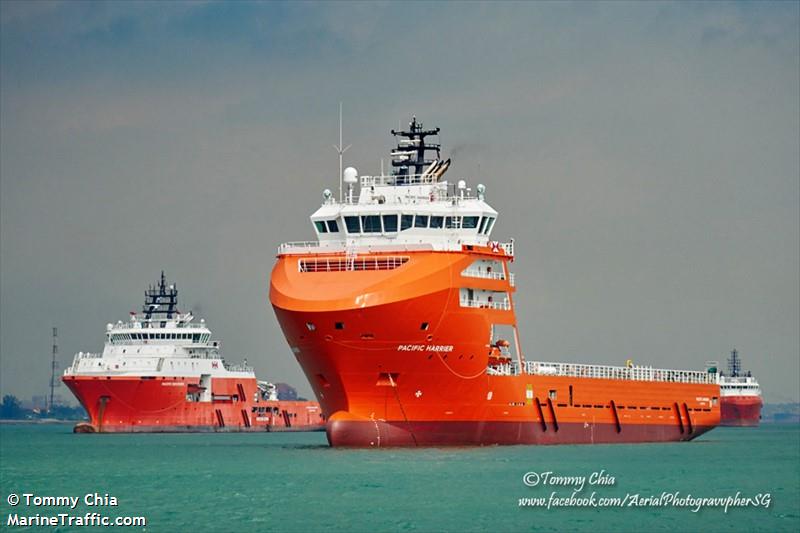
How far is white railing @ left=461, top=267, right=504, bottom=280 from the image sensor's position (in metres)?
59.6

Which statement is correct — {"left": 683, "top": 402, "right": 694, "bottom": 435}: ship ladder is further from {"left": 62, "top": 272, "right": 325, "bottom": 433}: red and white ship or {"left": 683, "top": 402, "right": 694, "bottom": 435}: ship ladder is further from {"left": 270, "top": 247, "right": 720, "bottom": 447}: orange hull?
{"left": 62, "top": 272, "right": 325, "bottom": 433}: red and white ship

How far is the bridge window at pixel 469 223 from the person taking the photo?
62.1 m

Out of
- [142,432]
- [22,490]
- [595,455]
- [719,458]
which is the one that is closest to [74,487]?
[22,490]

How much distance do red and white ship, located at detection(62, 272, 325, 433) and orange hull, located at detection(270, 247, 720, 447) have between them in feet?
138

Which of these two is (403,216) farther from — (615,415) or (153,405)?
(153,405)

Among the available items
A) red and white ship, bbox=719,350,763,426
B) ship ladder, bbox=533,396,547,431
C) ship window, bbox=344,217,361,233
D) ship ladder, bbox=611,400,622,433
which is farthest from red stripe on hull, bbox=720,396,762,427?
ship window, bbox=344,217,361,233

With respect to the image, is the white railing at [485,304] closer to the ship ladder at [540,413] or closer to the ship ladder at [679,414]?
the ship ladder at [540,413]

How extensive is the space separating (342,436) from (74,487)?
11.9 m

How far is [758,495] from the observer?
49125 mm

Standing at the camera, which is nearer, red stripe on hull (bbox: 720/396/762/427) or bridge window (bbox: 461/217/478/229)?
bridge window (bbox: 461/217/478/229)

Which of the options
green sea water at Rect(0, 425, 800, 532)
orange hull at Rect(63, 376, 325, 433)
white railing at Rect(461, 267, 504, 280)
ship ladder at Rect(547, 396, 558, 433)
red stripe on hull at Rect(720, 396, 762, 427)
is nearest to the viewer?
green sea water at Rect(0, 425, 800, 532)

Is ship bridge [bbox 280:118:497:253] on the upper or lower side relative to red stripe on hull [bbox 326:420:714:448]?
upper

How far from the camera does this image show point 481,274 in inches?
2395
